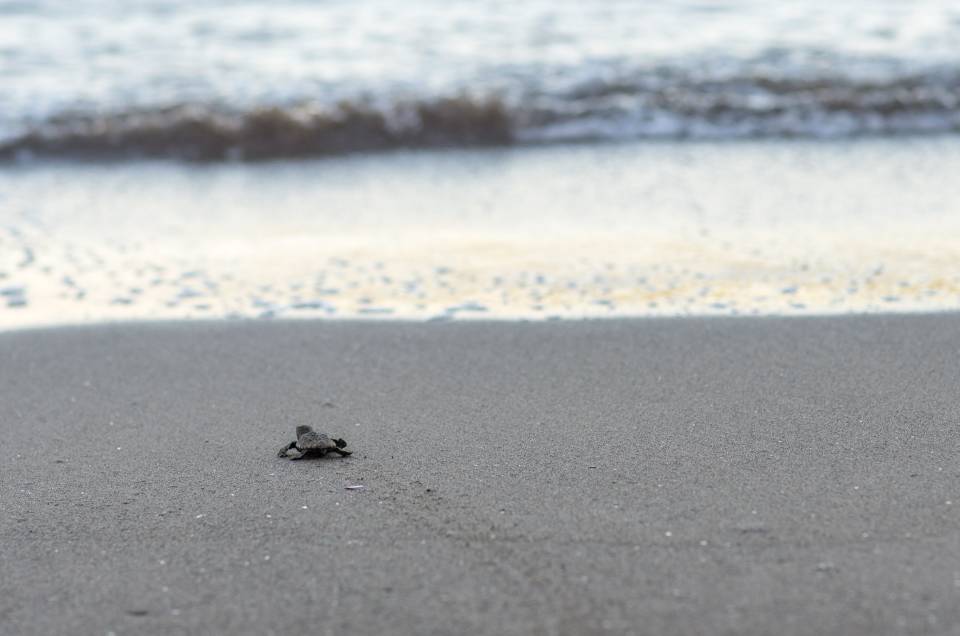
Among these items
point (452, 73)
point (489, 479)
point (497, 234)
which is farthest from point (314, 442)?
point (452, 73)

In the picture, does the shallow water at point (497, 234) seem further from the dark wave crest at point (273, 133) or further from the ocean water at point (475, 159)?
the dark wave crest at point (273, 133)

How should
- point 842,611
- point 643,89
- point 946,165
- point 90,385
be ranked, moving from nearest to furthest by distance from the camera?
point 842,611
point 90,385
point 946,165
point 643,89

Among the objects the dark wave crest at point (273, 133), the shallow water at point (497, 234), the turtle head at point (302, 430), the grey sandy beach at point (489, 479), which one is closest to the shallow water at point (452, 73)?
the dark wave crest at point (273, 133)

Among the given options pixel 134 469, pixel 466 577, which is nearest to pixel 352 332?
pixel 134 469

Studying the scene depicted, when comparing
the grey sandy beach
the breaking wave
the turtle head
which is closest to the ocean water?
the breaking wave

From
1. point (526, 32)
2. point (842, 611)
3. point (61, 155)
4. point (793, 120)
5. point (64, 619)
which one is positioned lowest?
point (64, 619)

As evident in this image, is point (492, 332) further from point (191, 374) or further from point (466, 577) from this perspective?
point (466, 577)
